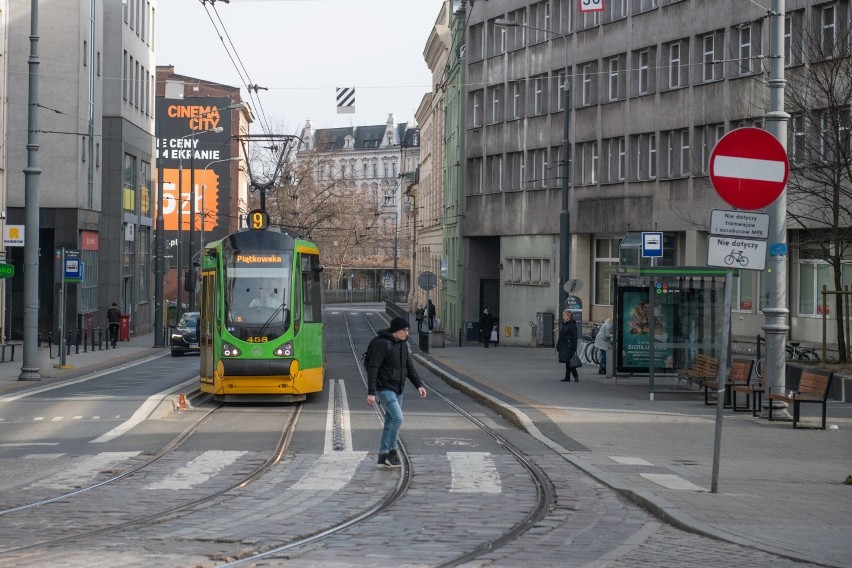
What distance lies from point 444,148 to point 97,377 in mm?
46605

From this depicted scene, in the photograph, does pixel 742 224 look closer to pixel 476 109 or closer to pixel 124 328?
pixel 124 328

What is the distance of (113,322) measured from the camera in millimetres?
56125

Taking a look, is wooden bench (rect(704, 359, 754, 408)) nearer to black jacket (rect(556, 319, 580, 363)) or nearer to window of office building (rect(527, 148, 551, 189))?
black jacket (rect(556, 319, 580, 363))

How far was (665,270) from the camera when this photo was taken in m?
24.6

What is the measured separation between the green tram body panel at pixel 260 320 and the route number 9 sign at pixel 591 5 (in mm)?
25624

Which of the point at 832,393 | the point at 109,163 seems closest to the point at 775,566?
the point at 832,393

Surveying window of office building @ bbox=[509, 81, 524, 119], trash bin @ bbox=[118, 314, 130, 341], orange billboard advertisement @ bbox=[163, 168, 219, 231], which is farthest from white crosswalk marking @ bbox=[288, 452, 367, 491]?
orange billboard advertisement @ bbox=[163, 168, 219, 231]

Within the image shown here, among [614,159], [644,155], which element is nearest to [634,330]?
[644,155]

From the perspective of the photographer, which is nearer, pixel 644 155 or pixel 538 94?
pixel 644 155

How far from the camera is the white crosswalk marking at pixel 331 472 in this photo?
42.0 feet

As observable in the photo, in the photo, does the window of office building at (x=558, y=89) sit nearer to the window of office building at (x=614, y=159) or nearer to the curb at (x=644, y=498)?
the window of office building at (x=614, y=159)

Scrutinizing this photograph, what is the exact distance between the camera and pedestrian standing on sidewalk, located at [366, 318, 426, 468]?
1450cm

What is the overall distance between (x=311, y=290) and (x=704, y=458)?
10320 mm

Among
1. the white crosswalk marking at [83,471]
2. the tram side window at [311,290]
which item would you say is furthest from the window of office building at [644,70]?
the white crosswalk marking at [83,471]
